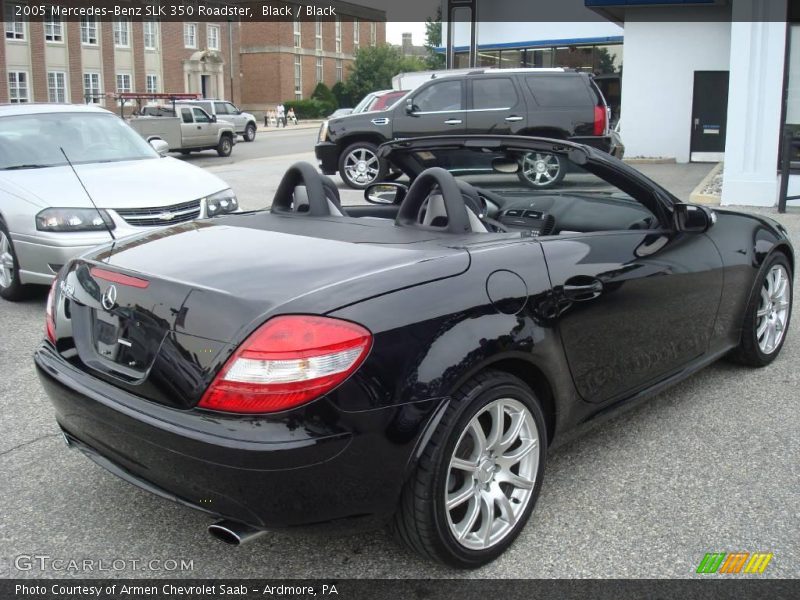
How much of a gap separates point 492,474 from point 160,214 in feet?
15.3

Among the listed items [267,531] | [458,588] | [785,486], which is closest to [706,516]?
Answer: [785,486]

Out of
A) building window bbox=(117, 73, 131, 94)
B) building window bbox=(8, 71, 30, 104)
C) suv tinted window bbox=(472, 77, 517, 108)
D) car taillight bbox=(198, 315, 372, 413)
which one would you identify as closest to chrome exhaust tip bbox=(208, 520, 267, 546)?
car taillight bbox=(198, 315, 372, 413)

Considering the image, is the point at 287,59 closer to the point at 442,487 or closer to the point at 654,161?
the point at 654,161

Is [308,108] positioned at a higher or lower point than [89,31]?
lower

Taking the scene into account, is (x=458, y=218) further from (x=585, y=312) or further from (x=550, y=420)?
(x=550, y=420)

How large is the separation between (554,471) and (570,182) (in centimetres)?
→ 141

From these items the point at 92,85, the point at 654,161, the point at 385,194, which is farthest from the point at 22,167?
the point at 92,85

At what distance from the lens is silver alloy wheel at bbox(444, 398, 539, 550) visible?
9.37ft

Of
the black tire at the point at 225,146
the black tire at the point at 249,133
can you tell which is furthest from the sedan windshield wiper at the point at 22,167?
the black tire at the point at 249,133

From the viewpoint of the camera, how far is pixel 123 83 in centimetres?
5791

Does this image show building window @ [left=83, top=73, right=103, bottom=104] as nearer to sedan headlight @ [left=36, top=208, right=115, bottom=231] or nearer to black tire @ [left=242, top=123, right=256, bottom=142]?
black tire @ [left=242, top=123, right=256, bottom=142]

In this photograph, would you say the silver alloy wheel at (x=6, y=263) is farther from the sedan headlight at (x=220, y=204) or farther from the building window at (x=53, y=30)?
the building window at (x=53, y=30)

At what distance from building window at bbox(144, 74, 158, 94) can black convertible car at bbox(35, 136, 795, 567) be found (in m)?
60.2

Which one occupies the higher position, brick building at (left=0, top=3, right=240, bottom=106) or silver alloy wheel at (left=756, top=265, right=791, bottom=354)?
brick building at (left=0, top=3, right=240, bottom=106)
